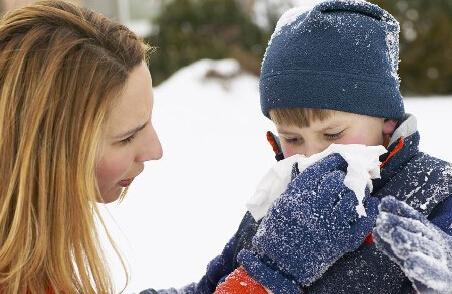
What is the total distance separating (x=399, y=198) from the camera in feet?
6.23

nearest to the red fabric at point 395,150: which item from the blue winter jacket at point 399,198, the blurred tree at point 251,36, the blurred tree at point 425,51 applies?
the blue winter jacket at point 399,198

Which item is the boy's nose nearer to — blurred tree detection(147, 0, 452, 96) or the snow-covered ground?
the snow-covered ground

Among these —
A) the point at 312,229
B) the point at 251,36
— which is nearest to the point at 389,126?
the point at 312,229

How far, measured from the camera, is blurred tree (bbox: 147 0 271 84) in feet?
33.8

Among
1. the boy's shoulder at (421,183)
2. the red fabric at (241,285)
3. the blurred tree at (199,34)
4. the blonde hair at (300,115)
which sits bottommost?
the red fabric at (241,285)

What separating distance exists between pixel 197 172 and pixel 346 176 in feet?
14.8

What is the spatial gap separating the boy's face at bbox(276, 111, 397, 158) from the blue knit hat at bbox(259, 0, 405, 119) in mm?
28

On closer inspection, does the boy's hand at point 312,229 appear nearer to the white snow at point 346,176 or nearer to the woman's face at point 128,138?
the white snow at point 346,176

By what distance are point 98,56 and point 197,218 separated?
3.06m

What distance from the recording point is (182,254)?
426 centimetres

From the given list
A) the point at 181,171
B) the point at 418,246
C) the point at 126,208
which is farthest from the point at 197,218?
the point at 418,246

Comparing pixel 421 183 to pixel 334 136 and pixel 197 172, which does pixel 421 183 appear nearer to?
pixel 334 136

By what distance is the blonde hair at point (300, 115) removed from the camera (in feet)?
6.72

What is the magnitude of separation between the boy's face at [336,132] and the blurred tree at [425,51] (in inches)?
315
